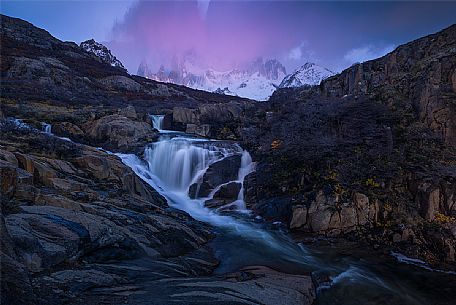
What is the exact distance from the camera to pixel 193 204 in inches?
659

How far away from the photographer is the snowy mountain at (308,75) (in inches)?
4072

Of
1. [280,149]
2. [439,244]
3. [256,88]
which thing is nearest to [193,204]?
[280,149]

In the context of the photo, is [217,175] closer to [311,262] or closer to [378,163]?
[378,163]

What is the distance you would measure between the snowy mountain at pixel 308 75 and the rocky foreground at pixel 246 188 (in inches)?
3079

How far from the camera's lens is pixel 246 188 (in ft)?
58.7

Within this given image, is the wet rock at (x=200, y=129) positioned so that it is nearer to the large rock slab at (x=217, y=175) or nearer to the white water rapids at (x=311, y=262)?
the large rock slab at (x=217, y=175)

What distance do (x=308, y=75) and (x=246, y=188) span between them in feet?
332

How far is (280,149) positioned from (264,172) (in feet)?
5.02

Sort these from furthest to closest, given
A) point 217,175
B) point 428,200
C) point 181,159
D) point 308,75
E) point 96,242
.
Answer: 1. point 308,75
2. point 181,159
3. point 217,175
4. point 428,200
5. point 96,242

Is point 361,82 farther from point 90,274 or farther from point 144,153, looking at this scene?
point 90,274

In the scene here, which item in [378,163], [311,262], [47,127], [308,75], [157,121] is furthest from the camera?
[308,75]

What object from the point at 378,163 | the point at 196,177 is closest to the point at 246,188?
the point at 196,177

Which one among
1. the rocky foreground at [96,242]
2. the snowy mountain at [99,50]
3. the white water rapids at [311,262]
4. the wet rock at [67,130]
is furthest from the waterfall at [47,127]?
the snowy mountain at [99,50]

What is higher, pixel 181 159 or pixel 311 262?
pixel 181 159
